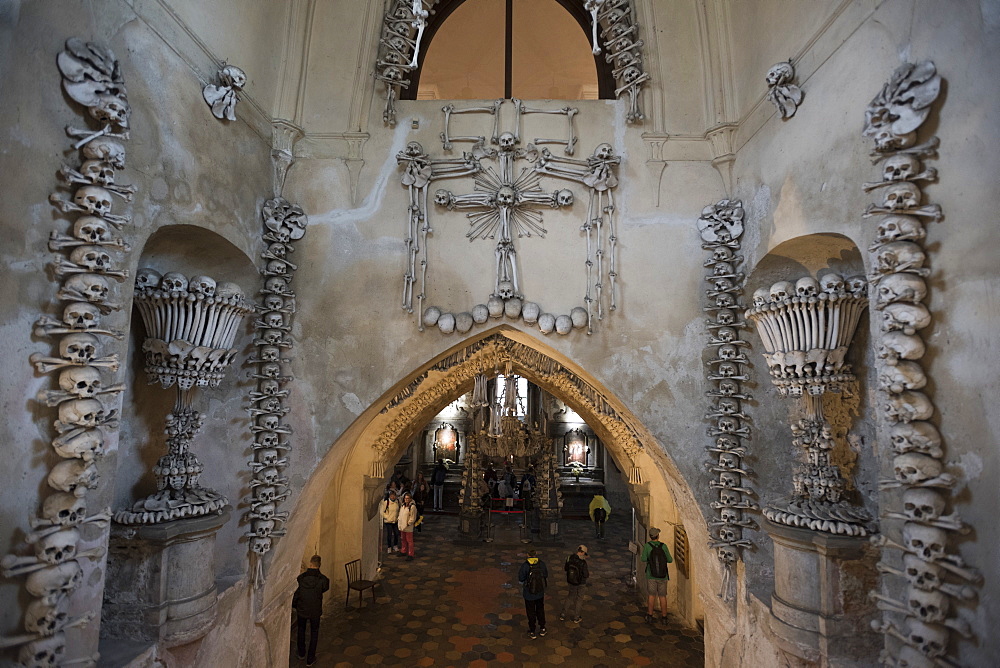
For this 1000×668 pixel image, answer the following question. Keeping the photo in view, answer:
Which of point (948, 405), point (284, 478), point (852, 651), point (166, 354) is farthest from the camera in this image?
point (284, 478)

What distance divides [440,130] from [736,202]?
220cm

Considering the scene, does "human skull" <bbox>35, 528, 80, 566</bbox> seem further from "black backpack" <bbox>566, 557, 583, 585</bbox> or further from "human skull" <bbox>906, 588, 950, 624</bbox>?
"black backpack" <bbox>566, 557, 583, 585</bbox>

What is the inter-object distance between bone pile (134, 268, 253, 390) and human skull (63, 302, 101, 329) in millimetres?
682

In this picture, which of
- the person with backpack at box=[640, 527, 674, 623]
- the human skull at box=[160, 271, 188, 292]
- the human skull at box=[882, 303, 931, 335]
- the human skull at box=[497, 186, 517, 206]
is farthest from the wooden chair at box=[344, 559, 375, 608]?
the human skull at box=[882, 303, 931, 335]

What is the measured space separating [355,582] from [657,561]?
3287 mm

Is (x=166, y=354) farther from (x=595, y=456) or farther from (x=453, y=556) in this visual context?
(x=595, y=456)

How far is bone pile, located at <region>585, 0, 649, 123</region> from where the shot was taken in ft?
14.3

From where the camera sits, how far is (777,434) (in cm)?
382

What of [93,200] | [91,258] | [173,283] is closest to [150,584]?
[173,283]

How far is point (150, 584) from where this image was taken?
3033mm

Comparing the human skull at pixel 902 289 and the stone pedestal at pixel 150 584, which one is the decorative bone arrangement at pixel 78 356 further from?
the human skull at pixel 902 289

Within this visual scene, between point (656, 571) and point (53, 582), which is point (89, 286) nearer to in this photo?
point (53, 582)

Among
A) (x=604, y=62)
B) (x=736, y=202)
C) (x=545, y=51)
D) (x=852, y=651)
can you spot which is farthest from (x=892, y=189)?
(x=545, y=51)

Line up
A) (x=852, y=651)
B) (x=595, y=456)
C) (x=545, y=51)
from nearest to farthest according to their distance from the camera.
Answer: (x=852, y=651), (x=545, y=51), (x=595, y=456)
